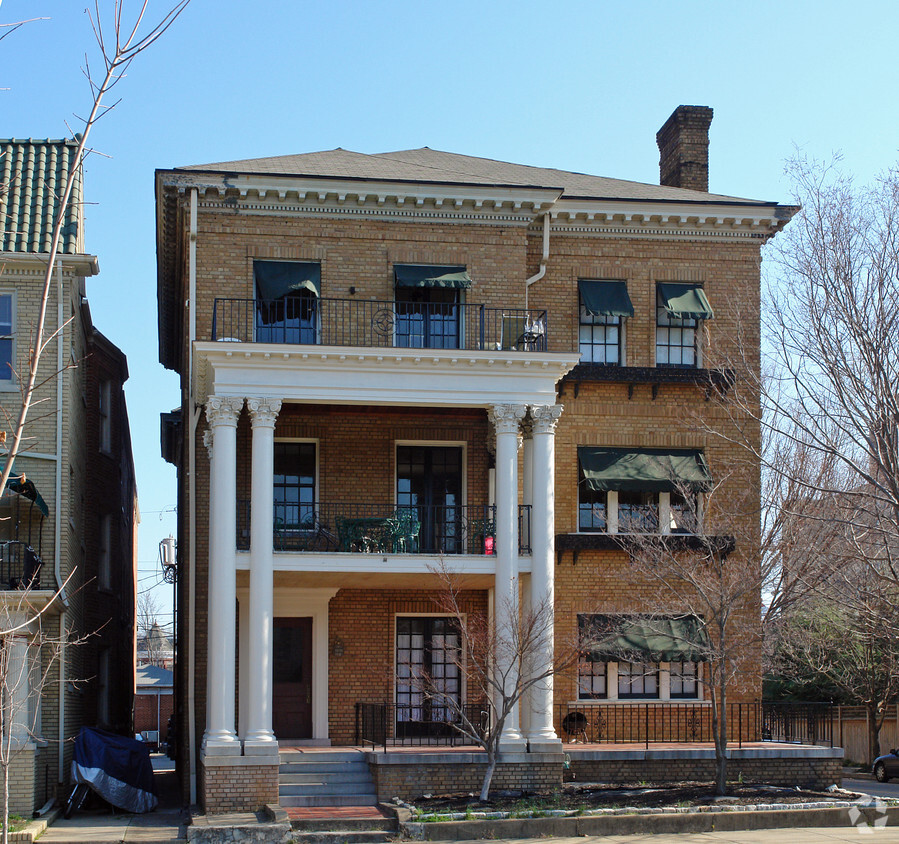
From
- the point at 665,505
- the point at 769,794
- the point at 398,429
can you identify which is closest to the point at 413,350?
the point at 398,429

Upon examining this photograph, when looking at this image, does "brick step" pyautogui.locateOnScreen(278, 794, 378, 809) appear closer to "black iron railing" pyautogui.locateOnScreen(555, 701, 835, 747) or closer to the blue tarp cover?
the blue tarp cover

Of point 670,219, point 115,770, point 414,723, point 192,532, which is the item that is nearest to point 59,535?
point 192,532

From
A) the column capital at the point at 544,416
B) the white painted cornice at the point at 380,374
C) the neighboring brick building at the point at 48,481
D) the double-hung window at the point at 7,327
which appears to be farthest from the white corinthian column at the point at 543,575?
the double-hung window at the point at 7,327

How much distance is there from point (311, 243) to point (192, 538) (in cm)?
608

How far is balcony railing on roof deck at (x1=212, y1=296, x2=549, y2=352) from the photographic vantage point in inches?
869

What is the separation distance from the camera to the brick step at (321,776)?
19266 millimetres

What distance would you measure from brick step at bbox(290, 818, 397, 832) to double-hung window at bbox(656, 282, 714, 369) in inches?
440

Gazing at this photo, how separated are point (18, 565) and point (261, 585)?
4.65 meters

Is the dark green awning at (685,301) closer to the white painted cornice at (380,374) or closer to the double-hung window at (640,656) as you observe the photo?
the white painted cornice at (380,374)

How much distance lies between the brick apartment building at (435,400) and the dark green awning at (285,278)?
0.06m

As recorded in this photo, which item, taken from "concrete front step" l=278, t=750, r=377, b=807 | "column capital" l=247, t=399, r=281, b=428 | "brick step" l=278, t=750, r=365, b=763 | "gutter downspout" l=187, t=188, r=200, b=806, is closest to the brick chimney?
→ "gutter downspout" l=187, t=188, r=200, b=806

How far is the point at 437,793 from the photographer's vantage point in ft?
62.6

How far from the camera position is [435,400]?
20.7 metres

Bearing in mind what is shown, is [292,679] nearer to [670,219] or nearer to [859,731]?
[670,219]
